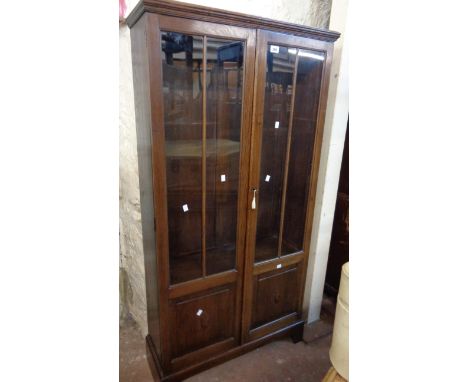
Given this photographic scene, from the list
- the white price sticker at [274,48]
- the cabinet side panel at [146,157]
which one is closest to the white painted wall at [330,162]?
the white price sticker at [274,48]

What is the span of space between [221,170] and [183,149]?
23 centimetres

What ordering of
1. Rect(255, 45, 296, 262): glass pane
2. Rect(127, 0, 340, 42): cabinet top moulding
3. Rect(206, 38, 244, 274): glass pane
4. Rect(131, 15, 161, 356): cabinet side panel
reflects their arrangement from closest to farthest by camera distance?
1. Rect(127, 0, 340, 42): cabinet top moulding
2. Rect(131, 15, 161, 356): cabinet side panel
3. Rect(206, 38, 244, 274): glass pane
4. Rect(255, 45, 296, 262): glass pane

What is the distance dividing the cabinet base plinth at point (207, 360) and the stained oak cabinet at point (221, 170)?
1cm

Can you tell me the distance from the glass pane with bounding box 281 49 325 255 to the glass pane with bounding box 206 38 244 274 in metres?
0.35

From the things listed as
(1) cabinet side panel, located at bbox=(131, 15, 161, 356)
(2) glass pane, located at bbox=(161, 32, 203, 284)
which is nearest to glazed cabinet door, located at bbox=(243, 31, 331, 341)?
(2) glass pane, located at bbox=(161, 32, 203, 284)

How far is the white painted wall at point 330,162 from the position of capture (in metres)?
1.67

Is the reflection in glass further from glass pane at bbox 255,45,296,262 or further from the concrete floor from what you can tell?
the concrete floor

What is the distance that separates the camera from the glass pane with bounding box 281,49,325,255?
1568mm

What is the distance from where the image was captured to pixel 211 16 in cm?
119

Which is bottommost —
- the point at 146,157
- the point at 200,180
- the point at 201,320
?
the point at 201,320

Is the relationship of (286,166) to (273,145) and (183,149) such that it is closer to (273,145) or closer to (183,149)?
(273,145)

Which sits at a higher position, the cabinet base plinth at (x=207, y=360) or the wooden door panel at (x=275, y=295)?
the wooden door panel at (x=275, y=295)

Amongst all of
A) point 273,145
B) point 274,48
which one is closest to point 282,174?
point 273,145

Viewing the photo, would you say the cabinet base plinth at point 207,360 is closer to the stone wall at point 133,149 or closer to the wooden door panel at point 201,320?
the wooden door panel at point 201,320
